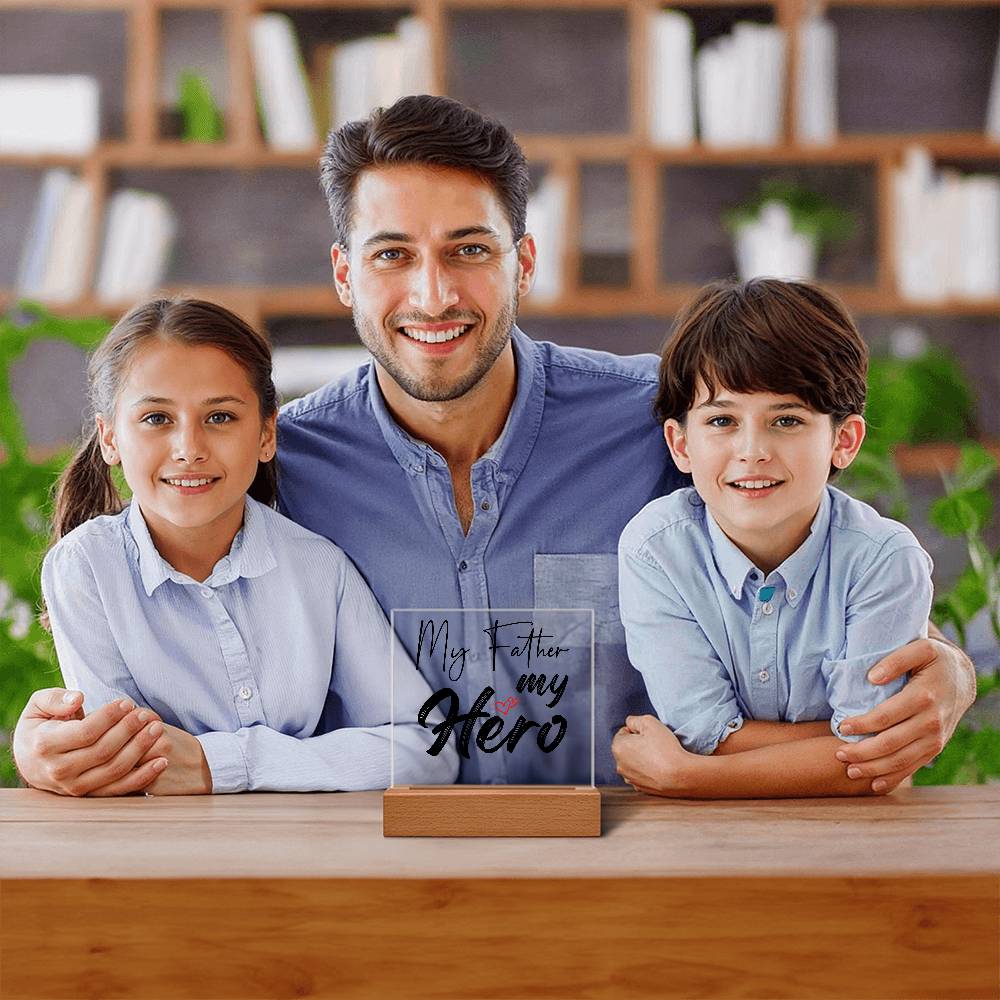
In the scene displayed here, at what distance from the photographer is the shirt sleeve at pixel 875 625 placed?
145 centimetres

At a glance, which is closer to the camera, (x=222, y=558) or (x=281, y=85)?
(x=222, y=558)

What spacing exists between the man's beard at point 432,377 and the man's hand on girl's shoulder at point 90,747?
0.53 m

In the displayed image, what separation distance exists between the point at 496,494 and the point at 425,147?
0.45 m

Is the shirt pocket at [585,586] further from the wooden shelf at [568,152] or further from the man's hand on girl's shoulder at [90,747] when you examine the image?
the wooden shelf at [568,152]

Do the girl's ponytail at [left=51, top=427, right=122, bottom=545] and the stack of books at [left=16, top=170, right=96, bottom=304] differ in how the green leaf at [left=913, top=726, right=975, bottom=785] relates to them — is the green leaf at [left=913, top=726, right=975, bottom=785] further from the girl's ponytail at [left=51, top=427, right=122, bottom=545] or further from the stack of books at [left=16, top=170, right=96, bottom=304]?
the stack of books at [left=16, top=170, right=96, bottom=304]

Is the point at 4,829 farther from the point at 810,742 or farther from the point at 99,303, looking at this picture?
the point at 99,303

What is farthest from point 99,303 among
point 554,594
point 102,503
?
point 554,594

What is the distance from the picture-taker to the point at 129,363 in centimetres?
157

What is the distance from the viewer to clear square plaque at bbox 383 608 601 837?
1.31 m

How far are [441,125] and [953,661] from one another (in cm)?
89

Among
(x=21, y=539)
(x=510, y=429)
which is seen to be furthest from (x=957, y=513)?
(x=21, y=539)

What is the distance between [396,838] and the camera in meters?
1.30

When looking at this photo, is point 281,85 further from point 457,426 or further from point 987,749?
point 987,749

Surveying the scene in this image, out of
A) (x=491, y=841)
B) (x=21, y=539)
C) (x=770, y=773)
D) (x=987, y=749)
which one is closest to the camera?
(x=491, y=841)
